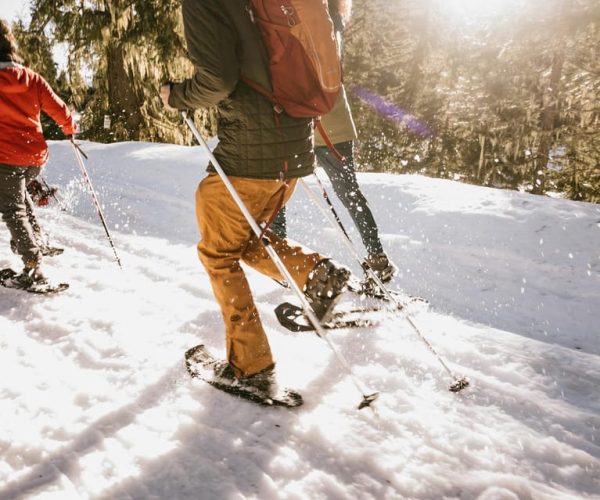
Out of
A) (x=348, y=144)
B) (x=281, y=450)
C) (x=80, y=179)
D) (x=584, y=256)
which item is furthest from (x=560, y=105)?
(x=281, y=450)

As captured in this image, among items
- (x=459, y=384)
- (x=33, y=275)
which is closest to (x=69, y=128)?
(x=33, y=275)

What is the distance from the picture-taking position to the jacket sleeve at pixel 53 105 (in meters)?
3.54

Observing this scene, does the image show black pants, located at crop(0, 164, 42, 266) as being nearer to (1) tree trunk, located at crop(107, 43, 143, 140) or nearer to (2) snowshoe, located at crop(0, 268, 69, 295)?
Result: (2) snowshoe, located at crop(0, 268, 69, 295)

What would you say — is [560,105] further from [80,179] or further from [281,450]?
[281,450]

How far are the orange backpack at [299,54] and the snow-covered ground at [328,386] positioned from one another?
153 cm

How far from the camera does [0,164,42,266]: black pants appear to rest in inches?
142

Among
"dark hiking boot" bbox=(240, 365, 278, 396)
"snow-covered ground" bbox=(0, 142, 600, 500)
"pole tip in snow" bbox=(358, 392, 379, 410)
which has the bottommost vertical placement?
"snow-covered ground" bbox=(0, 142, 600, 500)

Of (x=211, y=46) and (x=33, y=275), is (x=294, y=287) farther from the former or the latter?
(x=33, y=275)

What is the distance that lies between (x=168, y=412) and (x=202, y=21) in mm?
1842

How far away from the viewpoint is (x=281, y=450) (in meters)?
1.96

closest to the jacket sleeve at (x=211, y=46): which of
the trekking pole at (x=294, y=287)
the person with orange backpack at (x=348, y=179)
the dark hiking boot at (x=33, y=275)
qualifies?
the trekking pole at (x=294, y=287)

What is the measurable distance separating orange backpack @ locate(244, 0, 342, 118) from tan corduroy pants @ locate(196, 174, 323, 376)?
42cm

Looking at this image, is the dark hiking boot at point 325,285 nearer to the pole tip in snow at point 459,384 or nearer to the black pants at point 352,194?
the pole tip in snow at point 459,384

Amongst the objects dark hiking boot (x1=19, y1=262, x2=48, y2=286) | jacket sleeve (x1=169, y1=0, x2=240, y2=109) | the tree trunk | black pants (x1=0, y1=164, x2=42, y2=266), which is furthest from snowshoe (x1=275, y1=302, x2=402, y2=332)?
the tree trunk
